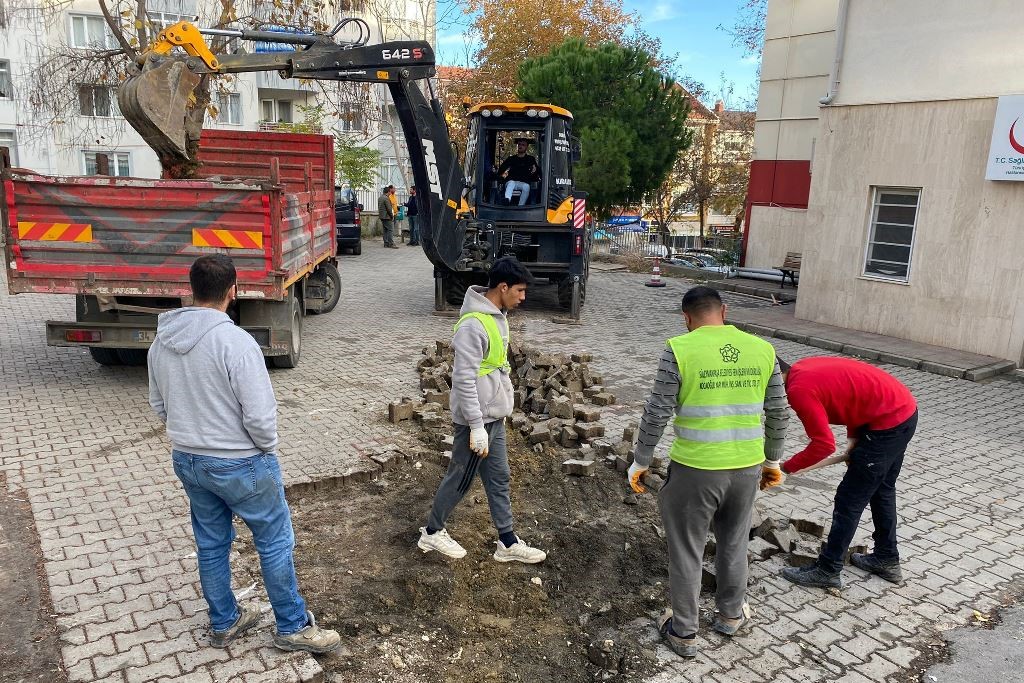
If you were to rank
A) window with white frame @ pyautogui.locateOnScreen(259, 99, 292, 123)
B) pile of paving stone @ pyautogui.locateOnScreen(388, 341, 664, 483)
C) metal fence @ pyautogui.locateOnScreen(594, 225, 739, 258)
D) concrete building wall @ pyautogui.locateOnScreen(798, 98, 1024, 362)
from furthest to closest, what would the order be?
window with white frame @ pyautogui.locateOnScreen(259, 99, 292, 123) → metal fence @ pyautogui.locateOnScreen(594, 225, 739, 258) → concrete building wall @ pyautogui.locateOnScreen(798, 98, 1024, 362) → pile of paving stone @ pyautogui.locateOnScreen(388, 341, 664, 483)

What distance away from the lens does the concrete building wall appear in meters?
9.36

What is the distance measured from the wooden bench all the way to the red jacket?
11834mm

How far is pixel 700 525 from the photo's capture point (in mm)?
3479

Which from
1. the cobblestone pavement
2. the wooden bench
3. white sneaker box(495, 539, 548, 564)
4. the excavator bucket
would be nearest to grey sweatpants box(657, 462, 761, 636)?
the cobblestone pavement

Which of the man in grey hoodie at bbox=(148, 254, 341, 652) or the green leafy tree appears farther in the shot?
the green leafy tree

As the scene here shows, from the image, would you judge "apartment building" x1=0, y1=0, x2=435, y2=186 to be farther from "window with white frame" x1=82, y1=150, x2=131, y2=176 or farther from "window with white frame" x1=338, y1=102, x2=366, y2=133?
"window with white frame" x1=338, y1=102, x2=366, y2=133

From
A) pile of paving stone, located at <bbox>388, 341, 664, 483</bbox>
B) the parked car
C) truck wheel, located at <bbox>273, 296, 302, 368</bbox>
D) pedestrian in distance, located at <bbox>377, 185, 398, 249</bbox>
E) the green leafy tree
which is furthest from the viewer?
pedestrian in distance, located at <bbox>377, 185, 398, 249</bbox>

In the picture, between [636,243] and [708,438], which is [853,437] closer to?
[708,438]

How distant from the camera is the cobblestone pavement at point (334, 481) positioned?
3500 millimetres

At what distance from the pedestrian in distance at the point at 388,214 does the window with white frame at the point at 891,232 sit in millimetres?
15001

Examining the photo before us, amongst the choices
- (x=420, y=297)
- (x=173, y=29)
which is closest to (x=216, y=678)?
(x=173, y=29)

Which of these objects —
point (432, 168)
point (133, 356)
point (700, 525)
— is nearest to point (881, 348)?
point (432, 168)

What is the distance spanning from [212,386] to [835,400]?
308 cm

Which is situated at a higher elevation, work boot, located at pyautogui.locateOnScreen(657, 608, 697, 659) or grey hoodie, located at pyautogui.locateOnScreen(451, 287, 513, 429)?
grey hoodie, located at pyautogui.locateOnScreen(451, 287, 513, 429)
